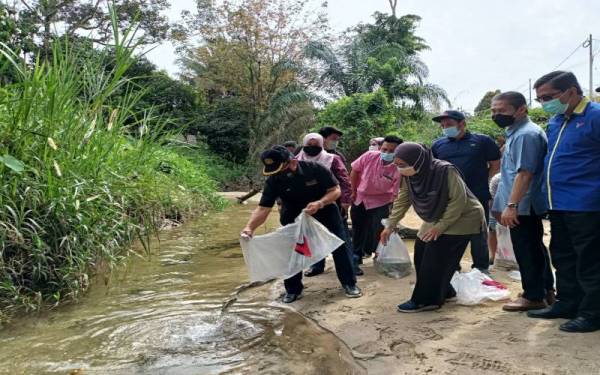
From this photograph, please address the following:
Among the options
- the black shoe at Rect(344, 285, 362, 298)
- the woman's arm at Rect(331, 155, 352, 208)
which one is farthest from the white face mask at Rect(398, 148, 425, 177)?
the woman's arm at Rect(331, 155, 352, 208)

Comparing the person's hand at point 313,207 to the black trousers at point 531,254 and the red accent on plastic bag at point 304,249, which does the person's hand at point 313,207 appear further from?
the black trousers at point 531,254

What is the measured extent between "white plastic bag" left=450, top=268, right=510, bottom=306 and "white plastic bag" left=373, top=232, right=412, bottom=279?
2.76 feet

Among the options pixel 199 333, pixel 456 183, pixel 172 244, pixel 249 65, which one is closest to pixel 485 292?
pixel 456 183

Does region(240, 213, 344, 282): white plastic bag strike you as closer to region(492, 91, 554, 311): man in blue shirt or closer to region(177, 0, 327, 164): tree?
region(492, 91, 554, 311): man in blue shirt

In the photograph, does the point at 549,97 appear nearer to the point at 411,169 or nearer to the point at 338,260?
the point at 411,169

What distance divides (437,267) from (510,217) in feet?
2.05

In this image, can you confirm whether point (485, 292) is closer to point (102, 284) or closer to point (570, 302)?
point (570, 302)

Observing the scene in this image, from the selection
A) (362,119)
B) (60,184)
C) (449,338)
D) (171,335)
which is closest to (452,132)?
(449,338)

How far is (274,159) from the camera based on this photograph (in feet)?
12.0

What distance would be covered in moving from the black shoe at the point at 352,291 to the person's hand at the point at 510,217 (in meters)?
1.37

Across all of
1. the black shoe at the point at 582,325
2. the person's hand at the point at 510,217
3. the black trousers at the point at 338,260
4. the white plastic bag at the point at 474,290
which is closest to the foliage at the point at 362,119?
the black trousers at the point at 338,260

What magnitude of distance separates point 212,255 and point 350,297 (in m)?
2.94

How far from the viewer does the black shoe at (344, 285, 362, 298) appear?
402 centimetres

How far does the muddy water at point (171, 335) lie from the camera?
9.36ft
